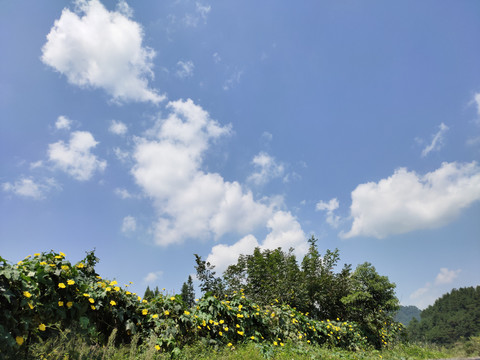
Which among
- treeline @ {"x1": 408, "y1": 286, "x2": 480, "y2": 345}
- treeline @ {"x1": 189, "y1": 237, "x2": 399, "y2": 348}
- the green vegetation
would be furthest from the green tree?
treeline @ {"x1": 408, "y1": 286, "x2": 480, "y2": 345}

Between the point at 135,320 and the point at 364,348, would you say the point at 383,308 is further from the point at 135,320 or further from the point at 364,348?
the point at 135,320

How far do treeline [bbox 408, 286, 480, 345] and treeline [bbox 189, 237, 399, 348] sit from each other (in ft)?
234

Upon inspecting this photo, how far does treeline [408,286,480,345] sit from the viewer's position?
234ft

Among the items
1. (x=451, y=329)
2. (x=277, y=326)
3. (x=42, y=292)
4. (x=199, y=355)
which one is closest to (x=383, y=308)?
(x=277, y=326)

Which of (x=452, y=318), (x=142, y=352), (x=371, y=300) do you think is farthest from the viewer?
(x=452, y=318)

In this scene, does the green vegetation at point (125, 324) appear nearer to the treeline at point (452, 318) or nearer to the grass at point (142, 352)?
the grass at point (142, 352)

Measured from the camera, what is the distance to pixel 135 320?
4359mm

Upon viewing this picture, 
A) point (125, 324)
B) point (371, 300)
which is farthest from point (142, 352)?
point (371, 300)

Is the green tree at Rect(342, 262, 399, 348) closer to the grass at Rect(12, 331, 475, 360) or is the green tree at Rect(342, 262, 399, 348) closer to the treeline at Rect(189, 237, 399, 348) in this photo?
the treeline at Rect(189, 237, 399, 348)

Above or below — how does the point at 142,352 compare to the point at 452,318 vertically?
above

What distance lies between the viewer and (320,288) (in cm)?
1333

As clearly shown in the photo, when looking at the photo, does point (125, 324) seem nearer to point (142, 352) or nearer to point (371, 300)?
point (142, 352)

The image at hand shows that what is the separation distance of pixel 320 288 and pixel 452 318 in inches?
3665

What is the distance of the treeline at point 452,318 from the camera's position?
234 feet
